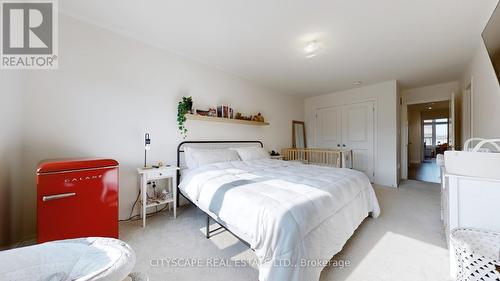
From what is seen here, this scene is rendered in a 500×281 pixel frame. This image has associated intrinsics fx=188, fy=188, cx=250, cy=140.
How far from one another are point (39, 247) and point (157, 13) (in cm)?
229

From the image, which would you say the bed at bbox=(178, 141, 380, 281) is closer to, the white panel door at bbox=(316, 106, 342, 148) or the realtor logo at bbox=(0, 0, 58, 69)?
the realtor logo at bbox=(0, 0, 58, 69)

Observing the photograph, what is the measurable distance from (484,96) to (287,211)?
11.0 feet

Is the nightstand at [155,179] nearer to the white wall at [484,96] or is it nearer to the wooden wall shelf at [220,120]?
the wooden wall shelf at [220,120]

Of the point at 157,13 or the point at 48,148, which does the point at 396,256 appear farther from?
the point at 48,148

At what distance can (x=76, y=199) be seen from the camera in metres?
1.67

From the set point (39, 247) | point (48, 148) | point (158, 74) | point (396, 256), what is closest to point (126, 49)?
point (158, 74)

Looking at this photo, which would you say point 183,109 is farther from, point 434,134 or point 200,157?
point 434,134

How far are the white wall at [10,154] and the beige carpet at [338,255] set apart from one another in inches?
36.1

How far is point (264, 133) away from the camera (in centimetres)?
464

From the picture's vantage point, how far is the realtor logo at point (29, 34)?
1812mm

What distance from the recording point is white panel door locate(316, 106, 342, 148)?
17.2 ft

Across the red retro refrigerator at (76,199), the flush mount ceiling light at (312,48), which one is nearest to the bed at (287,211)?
the red retro refrigerator at (76,199)

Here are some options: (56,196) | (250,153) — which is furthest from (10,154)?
(250,153)

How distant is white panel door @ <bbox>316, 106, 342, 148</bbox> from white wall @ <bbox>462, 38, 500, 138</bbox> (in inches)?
96.3
